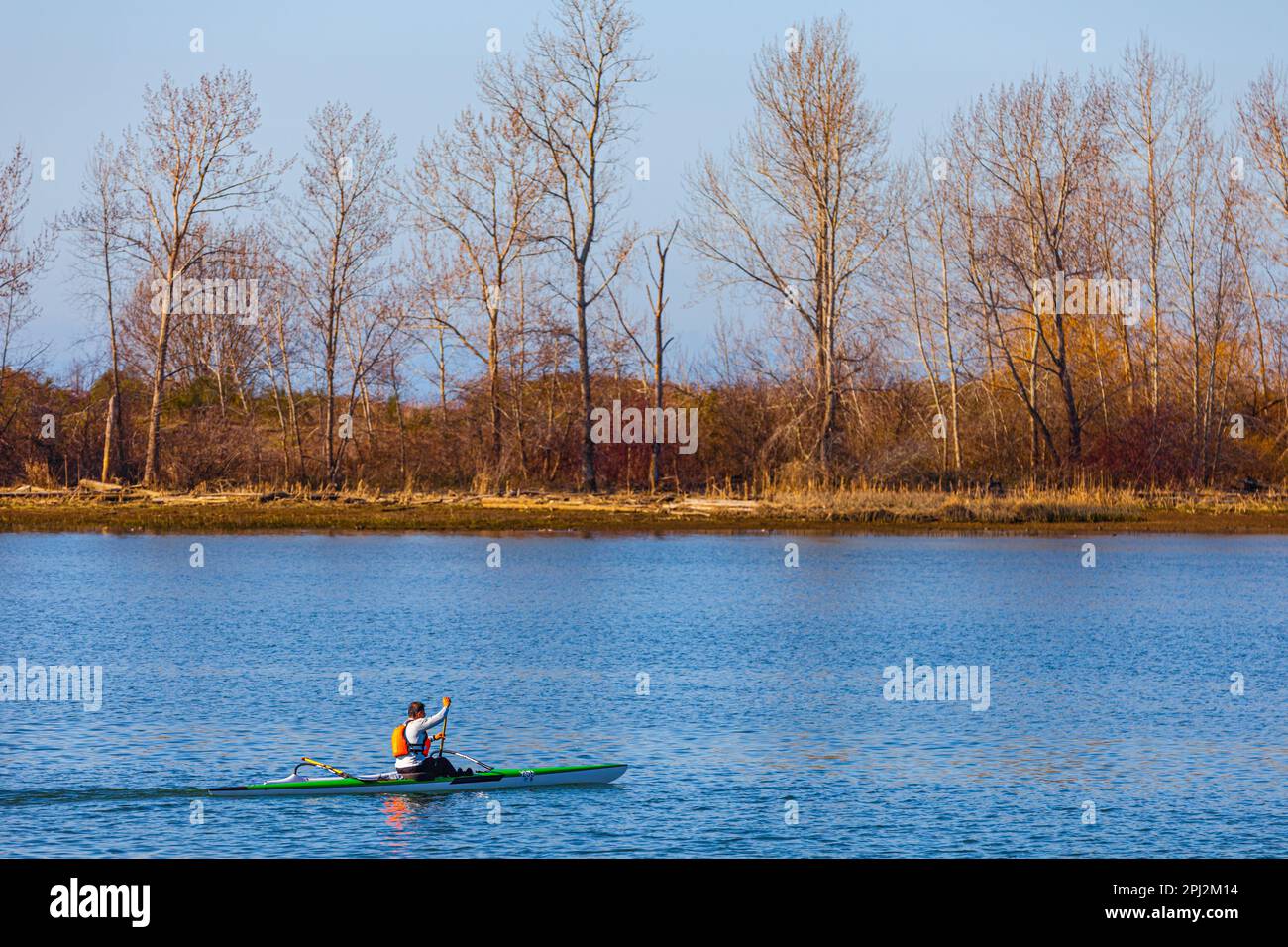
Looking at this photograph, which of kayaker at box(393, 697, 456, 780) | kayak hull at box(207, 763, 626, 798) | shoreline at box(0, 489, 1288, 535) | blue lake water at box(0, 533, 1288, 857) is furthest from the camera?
shoreline at box(0, 489, 1288, 535)

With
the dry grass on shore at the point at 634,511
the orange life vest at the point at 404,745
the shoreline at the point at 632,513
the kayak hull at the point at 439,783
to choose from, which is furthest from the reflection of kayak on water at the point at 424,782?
the dry grass on shore at the point at 634,511

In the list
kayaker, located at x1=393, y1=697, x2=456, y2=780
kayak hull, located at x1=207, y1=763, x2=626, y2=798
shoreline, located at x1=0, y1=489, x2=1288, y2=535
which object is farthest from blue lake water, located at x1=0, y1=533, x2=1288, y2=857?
shoreline, located at x1=0, y1=489, x2=1288, y2=535

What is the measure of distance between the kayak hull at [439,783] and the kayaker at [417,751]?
0.11 meters

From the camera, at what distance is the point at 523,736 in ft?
66.5

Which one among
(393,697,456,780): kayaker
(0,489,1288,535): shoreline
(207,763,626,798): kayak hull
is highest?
(0,489,1288,535): shoreline

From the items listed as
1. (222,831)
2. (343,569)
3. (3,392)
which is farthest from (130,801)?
(3,392)

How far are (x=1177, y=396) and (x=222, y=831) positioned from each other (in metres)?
51.3

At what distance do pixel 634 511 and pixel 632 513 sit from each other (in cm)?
13

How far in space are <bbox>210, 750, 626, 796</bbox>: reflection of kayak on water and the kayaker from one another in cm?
9

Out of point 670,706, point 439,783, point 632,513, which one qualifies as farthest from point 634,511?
point 439,783

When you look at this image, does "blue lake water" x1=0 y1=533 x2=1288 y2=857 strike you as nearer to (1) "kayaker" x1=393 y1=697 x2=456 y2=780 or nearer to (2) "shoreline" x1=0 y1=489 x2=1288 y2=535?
(1) "kayaker" x1=393 y1=697 x2=456 y2=780

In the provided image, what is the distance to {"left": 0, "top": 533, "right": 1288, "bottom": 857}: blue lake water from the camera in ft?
52.8

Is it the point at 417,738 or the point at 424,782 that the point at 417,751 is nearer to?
the point at 417,738

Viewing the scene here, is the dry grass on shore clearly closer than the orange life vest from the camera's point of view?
No
